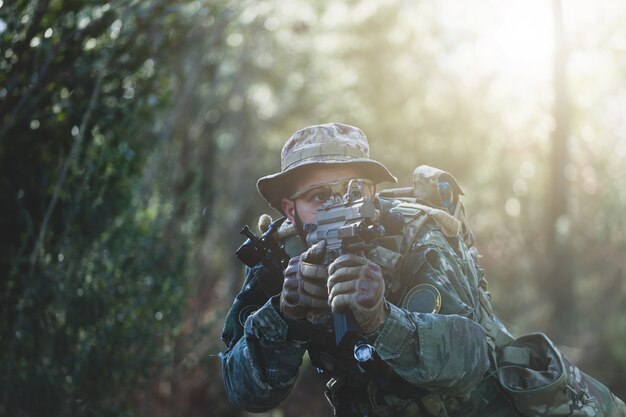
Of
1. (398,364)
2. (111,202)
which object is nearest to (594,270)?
(111,202)

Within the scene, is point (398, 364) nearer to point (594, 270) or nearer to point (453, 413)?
point (453, 413)

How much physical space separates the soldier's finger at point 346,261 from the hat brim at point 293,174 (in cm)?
67

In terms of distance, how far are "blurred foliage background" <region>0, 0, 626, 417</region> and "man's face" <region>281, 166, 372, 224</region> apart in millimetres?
1680

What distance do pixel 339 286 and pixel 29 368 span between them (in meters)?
2.63

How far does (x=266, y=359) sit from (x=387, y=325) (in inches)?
23.1

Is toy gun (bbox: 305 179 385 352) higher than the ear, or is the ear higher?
toy gun (bbox: 305 179 385 352)

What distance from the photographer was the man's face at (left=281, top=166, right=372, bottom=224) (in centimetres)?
305

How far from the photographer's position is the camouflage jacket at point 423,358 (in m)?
2.56

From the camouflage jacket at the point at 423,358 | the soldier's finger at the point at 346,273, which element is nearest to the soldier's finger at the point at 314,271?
the soldier's finger at the point at 346,273

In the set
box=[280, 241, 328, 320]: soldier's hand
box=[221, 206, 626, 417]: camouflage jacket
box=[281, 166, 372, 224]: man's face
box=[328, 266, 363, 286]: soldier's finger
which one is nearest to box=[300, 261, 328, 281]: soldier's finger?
box=[280, 241, 328, 320]: soldier's hand

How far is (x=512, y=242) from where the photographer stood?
13.0 m

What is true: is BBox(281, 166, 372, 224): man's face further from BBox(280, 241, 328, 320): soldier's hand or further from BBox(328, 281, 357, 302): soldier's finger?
BBox(328, 281, 357, 302): soldier's finger

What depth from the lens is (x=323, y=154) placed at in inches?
124

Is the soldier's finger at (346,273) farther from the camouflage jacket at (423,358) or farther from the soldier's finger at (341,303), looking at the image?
the camouflage jacket at (423,358)
